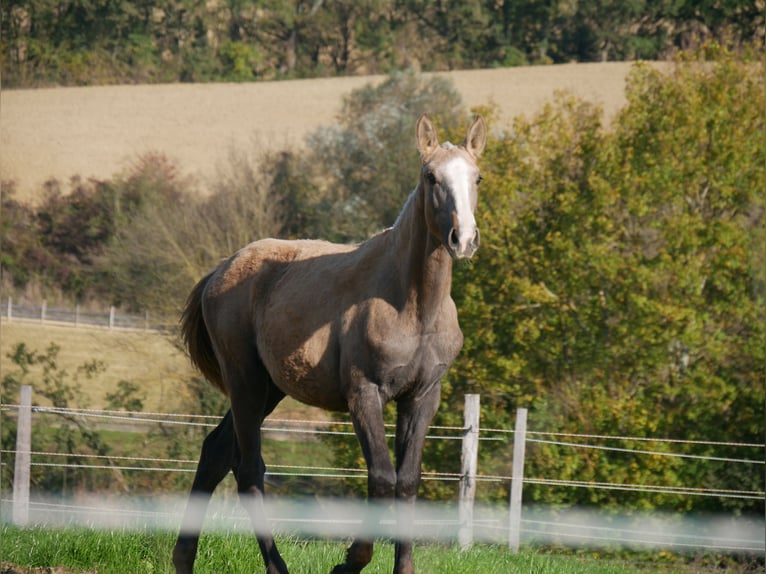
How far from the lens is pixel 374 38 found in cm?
5338

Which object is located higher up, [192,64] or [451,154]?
[192,64]

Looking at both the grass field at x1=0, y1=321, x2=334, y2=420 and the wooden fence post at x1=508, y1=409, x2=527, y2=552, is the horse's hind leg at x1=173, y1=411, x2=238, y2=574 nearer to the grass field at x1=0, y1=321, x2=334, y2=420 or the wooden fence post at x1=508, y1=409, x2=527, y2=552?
the wooden fence post at x1=508, y1=409, x2=527, y2=552

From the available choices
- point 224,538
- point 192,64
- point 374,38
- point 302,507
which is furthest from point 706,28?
point 224,538

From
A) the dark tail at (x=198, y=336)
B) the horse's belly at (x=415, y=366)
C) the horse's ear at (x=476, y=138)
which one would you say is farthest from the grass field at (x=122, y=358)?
the horse's ear at (x=476, y=138)

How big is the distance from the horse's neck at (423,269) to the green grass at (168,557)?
170 cm

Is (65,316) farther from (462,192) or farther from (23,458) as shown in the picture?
(462,192)

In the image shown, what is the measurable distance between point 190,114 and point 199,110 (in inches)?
19.1

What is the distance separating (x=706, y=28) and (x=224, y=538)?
1782 inches

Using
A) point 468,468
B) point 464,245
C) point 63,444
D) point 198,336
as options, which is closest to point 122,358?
point 63,444

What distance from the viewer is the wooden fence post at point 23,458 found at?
37.2ft

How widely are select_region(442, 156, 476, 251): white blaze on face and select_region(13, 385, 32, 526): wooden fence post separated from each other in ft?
23.7

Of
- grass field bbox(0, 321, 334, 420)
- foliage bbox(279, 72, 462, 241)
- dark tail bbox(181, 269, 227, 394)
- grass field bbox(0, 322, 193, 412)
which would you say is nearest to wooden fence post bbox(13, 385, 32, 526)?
dark tail bbox(181, 269, 227, 394)

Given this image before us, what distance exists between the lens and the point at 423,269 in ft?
18.3

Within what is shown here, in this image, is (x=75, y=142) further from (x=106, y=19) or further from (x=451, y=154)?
(x=451, y=154)
